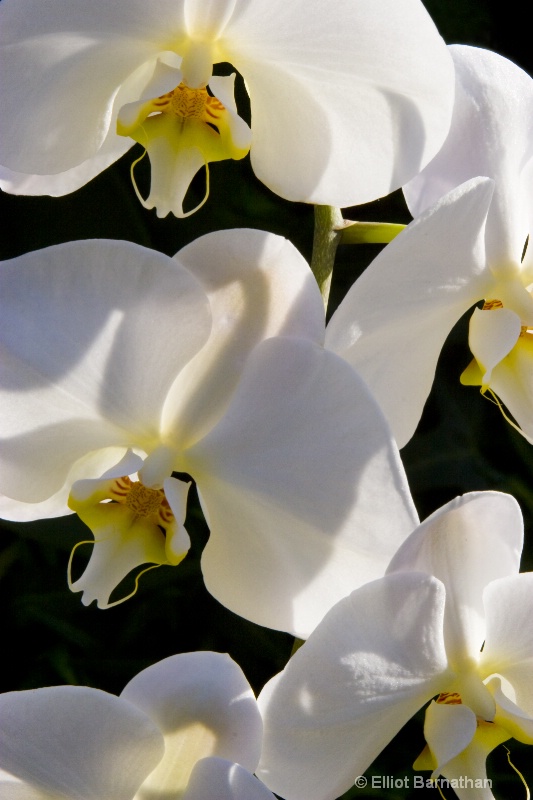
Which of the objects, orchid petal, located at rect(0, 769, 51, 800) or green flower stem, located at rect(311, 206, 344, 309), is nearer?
orchid petal, located at rect(0, 769, 51, 800)

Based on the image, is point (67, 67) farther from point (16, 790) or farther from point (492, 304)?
point (16, 790)

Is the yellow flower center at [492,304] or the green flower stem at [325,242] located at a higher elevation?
the green flower stem at [325,242]

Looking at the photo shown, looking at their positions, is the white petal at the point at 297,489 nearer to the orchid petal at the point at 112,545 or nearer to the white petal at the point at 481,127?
the orchid petal at the point at 112,545

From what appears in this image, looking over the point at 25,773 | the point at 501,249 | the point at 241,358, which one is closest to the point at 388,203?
the point at 501,249

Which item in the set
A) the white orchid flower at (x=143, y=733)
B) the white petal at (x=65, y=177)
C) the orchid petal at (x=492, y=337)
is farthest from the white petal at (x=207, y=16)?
the white orchid flower at (x=143, y=733)

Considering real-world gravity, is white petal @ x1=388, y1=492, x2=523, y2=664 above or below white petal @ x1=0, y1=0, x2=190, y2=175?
below

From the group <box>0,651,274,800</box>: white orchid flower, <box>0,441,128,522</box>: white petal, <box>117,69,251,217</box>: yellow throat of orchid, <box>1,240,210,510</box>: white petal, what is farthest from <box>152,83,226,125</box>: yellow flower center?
<box>0,651,274,800</box>: white orchid flower

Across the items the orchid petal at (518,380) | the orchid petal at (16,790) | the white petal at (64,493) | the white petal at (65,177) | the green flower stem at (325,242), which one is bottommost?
the orchid petal at (16,790)

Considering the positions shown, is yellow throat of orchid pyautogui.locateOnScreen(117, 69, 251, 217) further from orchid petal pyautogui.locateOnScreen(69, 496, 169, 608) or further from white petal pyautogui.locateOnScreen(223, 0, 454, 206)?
orchid petal pyautogui.locateOnScreen(69, 496, 169, 608)
